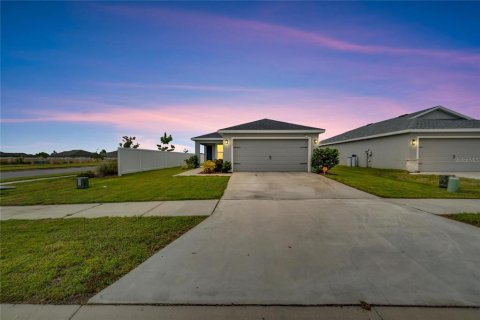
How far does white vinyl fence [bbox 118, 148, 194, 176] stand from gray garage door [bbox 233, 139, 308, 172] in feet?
28.0

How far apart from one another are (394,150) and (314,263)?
17484 mm

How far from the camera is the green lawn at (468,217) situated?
454 centimetres

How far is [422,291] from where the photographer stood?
2.27 m

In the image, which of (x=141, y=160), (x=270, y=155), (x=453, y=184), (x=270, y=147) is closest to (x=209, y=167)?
(x=270, y=155)

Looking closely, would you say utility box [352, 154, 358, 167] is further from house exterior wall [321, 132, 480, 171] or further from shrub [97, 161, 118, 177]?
shrub [97, 161, 118, 177]

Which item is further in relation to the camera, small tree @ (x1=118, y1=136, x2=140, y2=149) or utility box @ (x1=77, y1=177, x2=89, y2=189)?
small tree @ (x1=118, y1=136, x2=140, y2=149)

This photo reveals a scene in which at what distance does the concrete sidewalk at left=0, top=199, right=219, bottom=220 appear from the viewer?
545 centimetres

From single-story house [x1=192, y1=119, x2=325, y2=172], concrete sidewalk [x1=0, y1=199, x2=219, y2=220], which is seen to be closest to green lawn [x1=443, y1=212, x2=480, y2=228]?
concrete sidewalk [x1=0, y1=199, x2=219, y2=220]

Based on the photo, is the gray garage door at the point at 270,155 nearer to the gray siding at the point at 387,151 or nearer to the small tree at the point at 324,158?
the small tree at the point at 324,158

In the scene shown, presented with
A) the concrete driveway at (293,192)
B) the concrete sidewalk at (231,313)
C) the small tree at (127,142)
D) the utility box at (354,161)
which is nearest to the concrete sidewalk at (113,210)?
the concrete driveway at (293,192)

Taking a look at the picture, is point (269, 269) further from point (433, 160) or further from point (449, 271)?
point (433, 160)

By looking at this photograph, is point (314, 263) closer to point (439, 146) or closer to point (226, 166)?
point (226, 166)

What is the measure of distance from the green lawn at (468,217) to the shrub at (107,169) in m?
18.2

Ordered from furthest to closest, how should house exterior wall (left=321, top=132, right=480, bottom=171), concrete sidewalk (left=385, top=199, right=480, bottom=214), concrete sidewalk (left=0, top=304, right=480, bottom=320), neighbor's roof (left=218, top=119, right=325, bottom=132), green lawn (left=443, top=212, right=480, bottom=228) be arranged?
1. house exterior wall (left=321, top=132, right=480, bottom=171)
2. neighbor's roof (left=218, top=119, right=325, bottom=132)
3. concrete sidewalk (left=385, top=199, right=480, bottom=214)
4. green lawn (left=443, top=212, right=480, bottom=228)
5. concrete sidewalk (left=0, top=304, right=480, bottom=320)
